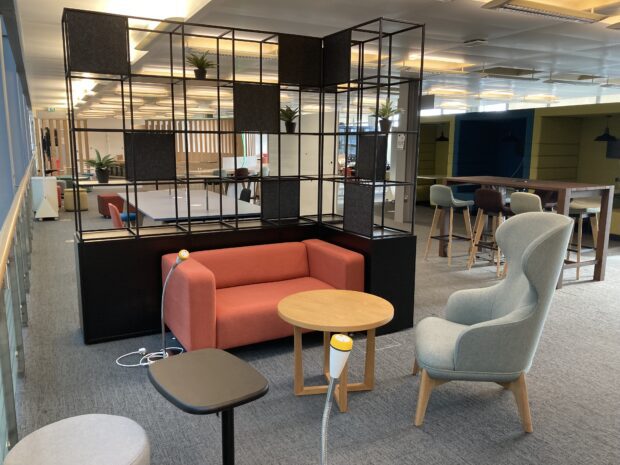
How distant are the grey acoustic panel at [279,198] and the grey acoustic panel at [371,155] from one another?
625mm

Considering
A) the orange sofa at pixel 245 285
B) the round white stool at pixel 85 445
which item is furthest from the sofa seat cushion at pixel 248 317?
the round white stool at pixel 85 445

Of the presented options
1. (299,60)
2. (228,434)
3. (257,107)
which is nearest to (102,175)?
(257,107)

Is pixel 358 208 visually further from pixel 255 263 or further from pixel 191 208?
pixel 191 208

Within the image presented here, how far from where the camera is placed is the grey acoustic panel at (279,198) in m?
4.52

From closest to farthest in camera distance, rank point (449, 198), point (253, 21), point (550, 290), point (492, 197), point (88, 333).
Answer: point (550, 290)
point (88, 333)
point (253, 21)
point (492, 197)
point (449, 198)

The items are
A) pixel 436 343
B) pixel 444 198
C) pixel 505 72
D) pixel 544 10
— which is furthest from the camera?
pixel 505 72

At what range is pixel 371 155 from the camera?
4094 millimetres

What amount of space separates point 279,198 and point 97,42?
1873 millimetres

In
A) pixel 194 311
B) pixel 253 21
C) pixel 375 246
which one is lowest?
pixel 194 311

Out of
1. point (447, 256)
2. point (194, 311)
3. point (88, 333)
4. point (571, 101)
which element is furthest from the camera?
point (571, 101)

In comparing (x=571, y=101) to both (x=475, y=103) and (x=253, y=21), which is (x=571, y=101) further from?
(x=253, y=21)

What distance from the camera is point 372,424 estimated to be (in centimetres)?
273

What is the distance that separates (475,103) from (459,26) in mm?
10366

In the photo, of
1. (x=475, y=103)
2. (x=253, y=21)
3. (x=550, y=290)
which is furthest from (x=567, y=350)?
(x=475, y=103)
